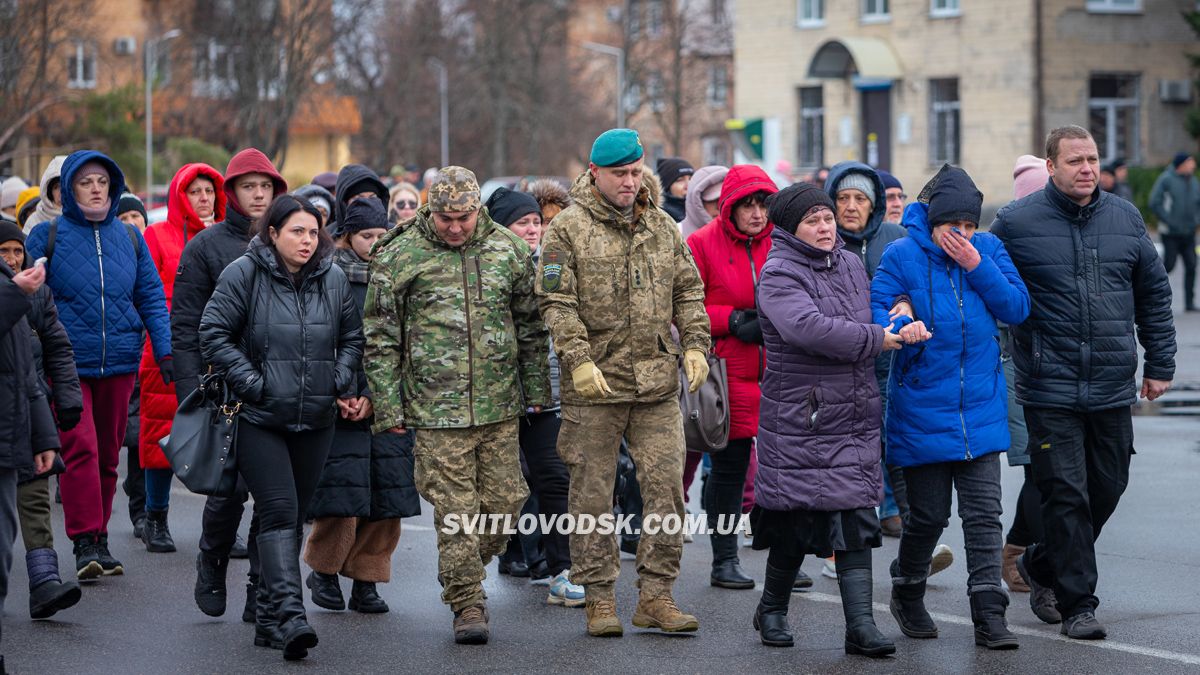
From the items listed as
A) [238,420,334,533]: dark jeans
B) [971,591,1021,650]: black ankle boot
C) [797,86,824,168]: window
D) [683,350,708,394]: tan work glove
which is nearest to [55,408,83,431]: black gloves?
[238,420,334,533]: dark jeans

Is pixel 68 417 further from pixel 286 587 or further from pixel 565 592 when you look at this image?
pixel 565 592

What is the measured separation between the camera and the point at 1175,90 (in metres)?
42.6

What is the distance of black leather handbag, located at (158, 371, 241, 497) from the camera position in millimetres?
7230

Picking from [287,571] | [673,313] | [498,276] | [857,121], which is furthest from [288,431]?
[857,121]

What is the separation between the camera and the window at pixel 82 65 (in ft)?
139

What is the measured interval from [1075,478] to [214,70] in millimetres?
51171

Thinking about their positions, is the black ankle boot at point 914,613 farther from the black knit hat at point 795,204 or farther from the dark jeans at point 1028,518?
the black knit hat at point 795,204

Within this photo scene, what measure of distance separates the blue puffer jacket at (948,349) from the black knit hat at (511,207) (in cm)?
236

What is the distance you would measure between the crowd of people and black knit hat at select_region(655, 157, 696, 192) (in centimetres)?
333

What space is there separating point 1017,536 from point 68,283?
4.95 metres

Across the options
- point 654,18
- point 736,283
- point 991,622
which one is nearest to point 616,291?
point 736,283

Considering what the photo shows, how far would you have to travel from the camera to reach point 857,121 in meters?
46.2

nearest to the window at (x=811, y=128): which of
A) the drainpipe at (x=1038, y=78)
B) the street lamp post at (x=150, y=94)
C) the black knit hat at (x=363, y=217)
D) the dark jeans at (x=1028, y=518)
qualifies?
the drainpipe at (x=1038, y=78)

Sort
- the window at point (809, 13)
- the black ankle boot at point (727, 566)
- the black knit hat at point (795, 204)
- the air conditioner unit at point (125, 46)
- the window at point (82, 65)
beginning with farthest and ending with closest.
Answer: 1. the air conditioner unit at point (125, 46)
2. the window at point (809, 13)
3. the window at point (82, 65)
4. the black ankle boot at point (727, 566)
5. the black knit hat at point (795, 204)
